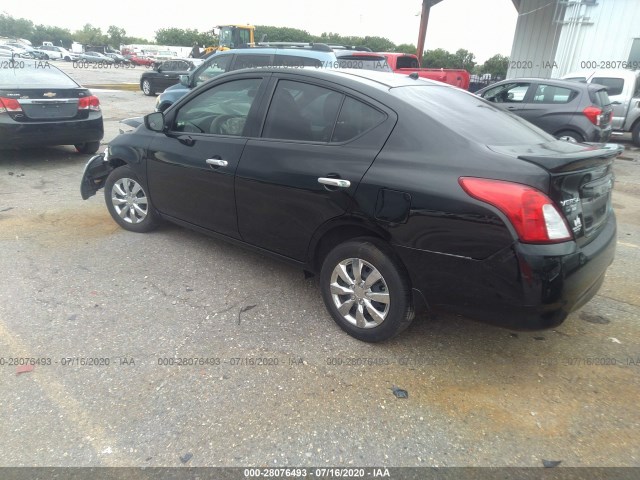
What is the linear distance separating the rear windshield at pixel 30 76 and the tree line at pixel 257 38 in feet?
37.3

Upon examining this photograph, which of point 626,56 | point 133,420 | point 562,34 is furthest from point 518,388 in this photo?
point 562,34

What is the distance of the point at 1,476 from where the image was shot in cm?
207

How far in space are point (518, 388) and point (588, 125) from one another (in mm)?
7392

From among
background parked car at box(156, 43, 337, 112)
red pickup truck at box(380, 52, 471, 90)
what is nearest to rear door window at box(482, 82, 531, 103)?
red pickup truck at box(380, 52, 471, 90)

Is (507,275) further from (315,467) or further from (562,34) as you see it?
(562,34)

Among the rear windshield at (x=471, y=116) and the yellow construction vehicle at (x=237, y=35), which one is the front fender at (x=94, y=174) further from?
the yellow construction vehicle at (x=237, y=35)

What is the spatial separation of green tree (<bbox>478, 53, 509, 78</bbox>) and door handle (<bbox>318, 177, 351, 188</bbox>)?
97.0 ft

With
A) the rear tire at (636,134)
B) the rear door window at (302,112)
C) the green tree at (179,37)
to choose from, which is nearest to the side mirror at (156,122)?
the rear door window at (302,112)

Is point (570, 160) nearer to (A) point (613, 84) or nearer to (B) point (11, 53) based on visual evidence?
(A) point (613, 84)

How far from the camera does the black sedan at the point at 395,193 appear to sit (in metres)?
2.41

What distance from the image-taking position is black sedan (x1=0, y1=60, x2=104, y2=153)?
6602mm

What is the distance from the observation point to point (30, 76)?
23.4ft

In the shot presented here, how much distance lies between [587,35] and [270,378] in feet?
51.9

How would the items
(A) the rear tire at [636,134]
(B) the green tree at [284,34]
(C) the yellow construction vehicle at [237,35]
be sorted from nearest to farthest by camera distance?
(A) the rear tire at [636,134], (C) the yellow construction vehicle at [237,35], (B) the green tree at [284,34]
